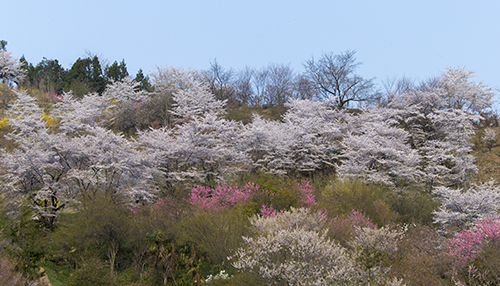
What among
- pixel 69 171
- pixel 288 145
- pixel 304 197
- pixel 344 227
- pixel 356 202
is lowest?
pixel 344 227

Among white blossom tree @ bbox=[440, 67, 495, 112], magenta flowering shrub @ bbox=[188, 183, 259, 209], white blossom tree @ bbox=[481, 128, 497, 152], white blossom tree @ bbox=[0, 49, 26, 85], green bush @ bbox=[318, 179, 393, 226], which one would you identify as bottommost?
green bush @ bbox=[318, 179, 393, 226]

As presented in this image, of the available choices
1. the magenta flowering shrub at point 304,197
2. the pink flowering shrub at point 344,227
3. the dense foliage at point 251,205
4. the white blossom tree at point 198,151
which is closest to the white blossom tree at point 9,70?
the dense foliage at point 251,205

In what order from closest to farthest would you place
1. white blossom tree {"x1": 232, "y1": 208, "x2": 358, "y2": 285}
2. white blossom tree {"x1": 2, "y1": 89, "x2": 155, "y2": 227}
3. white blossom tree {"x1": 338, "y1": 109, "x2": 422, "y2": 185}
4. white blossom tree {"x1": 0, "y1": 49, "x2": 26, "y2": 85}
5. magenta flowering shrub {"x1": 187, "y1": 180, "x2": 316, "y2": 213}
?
white blossom tree {"x1": 232, "y1": 208, "x2": 358, "y2": 285}, magenta flowering shrub {"x1": 187, "y1": 180, "x2": 316, "y2": 213}, white blossom tree {"x1": 2, "y1": 89, "x2": 155, "y2": 227}, white blossom tree {"x1": 338, "y1": 109, "x2": 422, "y2": 185}, white blossom tree {"x1": 0, "y1": 49, "x2": 26, "y2": 85}

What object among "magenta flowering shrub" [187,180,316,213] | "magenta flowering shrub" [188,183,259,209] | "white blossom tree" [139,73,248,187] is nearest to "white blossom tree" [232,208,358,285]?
"magenta flowering shrub" [187,180,316,213]

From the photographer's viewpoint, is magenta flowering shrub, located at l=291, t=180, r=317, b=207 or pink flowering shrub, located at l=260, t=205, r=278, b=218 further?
magenta flowering shrub, located at l=291, t=180, r=317, b=207

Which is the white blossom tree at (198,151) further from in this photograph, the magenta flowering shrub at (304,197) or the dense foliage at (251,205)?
the magenta flowering shrub at (304,197)

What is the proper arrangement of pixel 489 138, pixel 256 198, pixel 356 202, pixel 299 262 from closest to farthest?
pixel 299 262, pixel 256 198, pixel 356 202, pixel 489 138

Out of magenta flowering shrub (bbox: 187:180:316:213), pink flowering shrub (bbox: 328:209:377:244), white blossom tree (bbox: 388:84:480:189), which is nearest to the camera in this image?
pink flowering shrub (bbox: 328:209:377:244)

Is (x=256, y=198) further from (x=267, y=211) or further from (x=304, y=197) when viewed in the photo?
(x=304, y=197)

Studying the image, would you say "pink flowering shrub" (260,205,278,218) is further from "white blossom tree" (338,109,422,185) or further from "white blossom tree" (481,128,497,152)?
"white blossom tree" (481,128,497,152)

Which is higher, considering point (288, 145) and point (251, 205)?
point (288, 145)

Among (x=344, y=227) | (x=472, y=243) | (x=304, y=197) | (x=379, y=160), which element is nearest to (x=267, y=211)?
(x=344, y=227)

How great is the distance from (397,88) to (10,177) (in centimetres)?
4701

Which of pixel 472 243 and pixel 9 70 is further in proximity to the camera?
pixel 9 70
